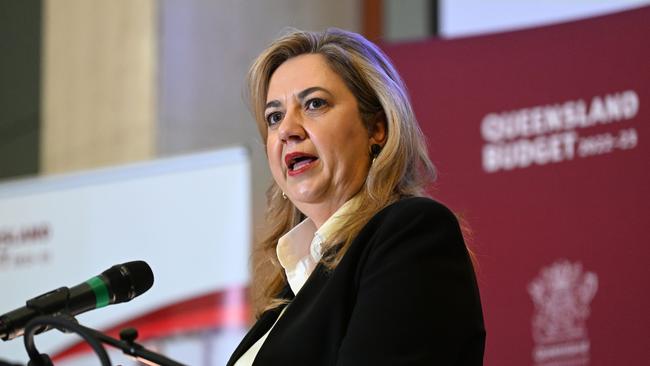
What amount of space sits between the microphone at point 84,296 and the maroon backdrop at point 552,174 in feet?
6.66

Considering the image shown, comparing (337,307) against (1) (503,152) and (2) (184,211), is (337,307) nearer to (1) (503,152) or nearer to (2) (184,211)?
(1) (503,152)

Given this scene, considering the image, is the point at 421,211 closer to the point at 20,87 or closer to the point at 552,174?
the point at 552,174

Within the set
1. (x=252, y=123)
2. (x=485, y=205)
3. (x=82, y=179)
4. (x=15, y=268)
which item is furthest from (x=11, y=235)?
(x=485, y=205)

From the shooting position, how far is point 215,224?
14.8 ft

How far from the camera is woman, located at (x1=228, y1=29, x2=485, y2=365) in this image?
6.23 feet

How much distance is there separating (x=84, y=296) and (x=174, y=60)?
12.0 feet

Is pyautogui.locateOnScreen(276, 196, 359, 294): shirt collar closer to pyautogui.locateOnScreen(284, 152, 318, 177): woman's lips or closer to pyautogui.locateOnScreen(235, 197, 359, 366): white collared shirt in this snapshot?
pyautogui.locateOnScreen(235, 197, 359, 366): white collared shirt

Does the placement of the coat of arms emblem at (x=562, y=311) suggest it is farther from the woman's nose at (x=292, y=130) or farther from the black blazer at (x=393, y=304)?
the black blazer at (x=393, y=304)

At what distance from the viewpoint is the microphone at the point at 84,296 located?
183cm

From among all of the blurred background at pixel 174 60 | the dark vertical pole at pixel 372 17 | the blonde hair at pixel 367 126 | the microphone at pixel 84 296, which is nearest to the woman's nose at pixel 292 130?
the blonde hair at pixel 367 126

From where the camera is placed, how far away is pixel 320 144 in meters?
2.33

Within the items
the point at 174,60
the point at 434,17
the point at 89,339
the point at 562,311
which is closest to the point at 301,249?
the point at 89,339

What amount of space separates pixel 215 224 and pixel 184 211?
0.50 ft

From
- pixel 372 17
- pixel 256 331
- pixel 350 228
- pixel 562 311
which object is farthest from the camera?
pixel 372 17
